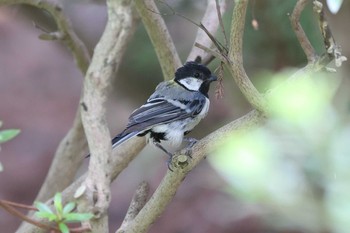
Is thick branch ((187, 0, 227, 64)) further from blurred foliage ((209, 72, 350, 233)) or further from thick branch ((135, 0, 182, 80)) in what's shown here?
blurred foliage ((209, 72, 350, 233))

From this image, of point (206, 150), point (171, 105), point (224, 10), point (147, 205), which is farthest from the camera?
point (224, 10)

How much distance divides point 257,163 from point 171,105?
3.94 feet

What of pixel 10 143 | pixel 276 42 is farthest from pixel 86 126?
pixel 10 143

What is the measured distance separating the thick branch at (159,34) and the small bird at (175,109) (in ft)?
0.18

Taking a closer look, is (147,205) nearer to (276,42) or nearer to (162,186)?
(162,186)

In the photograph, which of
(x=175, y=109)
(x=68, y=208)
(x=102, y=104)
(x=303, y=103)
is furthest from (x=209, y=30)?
(x=303, y=103)

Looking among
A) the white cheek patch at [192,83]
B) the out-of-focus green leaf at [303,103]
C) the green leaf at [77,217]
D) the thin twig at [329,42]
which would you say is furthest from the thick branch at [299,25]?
the white cheek patch at [192,83]

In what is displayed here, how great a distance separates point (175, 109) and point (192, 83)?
0.12 metres

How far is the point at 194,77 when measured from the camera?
2447 mm

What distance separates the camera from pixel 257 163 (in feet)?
4.18

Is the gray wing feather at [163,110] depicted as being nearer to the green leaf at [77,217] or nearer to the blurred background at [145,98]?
the blurred background at [145,98]

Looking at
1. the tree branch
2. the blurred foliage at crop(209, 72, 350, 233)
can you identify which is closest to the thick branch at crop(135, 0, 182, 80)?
the tree branch

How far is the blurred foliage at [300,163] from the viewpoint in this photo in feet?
4.11

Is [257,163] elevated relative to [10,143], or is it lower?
elevated
